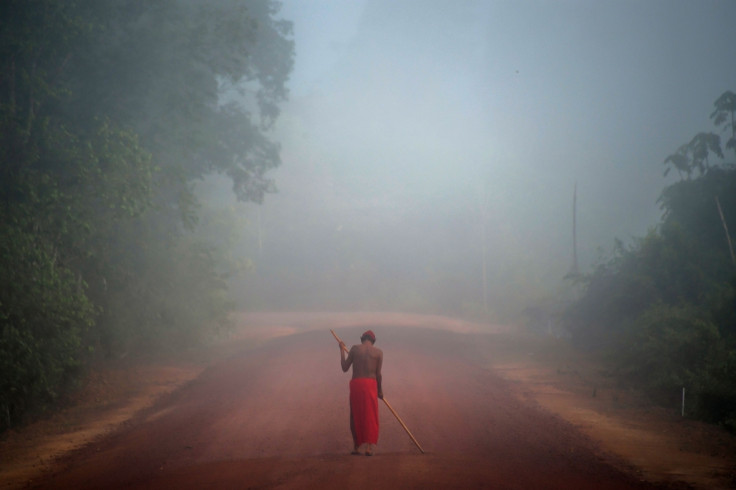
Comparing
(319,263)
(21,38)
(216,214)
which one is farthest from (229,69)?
(319,263)

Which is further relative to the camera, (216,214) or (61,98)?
(216,214)

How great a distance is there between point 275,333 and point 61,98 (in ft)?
55.8

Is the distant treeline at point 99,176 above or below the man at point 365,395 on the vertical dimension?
above

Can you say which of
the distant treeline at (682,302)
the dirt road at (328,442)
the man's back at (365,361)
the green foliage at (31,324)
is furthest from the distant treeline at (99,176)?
the distant treeline at (682,302)

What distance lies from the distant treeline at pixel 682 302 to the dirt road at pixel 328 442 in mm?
3423

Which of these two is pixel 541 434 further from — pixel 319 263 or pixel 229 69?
pixel 319 263

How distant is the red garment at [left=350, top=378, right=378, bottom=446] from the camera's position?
28.3 feet

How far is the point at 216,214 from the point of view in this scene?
153ft

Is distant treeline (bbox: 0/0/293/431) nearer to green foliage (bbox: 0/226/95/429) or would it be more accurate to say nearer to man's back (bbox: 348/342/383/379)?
green foliage (bbox: 0/226/95/429)

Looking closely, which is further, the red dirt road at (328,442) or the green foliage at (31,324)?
the green foliage at (31,324)

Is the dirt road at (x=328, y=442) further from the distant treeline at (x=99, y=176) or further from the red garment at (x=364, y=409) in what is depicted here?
the distant treeline at (x=99, y=176)

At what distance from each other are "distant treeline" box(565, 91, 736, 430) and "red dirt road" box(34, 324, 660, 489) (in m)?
3.46

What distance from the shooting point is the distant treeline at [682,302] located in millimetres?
13078

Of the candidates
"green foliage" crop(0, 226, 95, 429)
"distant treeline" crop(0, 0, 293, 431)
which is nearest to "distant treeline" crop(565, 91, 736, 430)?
"green foliage" crop(0, 226, 95, 429)
